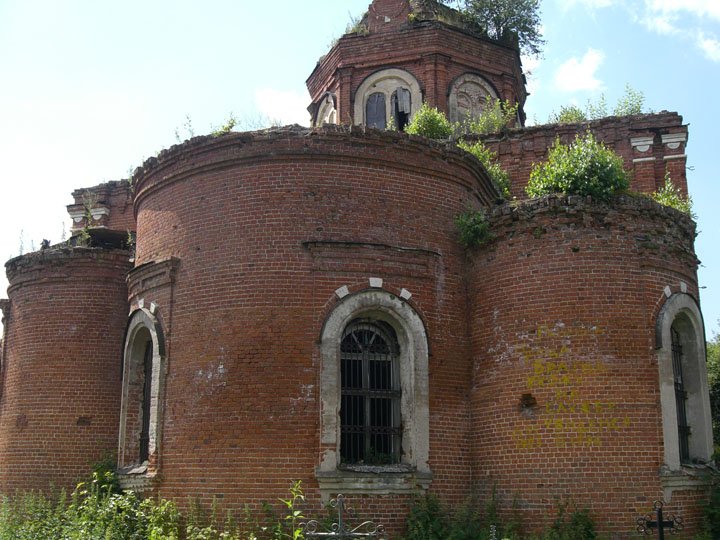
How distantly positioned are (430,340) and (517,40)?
1474 cm

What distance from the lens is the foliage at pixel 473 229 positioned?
1277 cm

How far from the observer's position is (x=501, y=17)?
24188mm

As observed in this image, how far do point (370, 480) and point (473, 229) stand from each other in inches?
169

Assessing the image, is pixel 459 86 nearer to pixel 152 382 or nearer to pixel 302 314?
pixel 302 314

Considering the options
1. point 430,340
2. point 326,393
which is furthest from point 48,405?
point 430,340

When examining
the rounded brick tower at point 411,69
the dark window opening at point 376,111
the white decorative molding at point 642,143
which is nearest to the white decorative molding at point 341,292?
the white decorative molding at point 642,143

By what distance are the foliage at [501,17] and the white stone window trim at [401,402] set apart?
14.1 m

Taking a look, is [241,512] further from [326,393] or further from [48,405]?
[48,405]

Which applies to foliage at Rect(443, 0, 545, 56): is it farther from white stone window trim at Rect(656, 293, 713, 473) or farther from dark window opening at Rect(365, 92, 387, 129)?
white stone window trim at Rect(656, 293, 713, 473)

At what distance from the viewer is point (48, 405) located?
49.9 feet

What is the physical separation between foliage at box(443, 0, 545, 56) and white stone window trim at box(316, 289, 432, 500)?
14.1 meters

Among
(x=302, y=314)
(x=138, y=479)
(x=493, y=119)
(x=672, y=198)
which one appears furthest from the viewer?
(x=493, y=119)

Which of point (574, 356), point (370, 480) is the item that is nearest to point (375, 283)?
point (370, 480)

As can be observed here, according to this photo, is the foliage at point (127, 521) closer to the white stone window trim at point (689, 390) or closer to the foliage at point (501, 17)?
the white stone window trim at point (689, 390)
